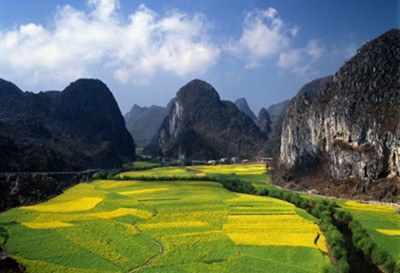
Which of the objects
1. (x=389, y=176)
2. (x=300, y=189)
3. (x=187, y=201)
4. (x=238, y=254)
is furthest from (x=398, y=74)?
(x=238, y=254)

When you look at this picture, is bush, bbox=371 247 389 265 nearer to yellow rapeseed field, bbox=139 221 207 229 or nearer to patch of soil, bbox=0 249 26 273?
yellow rapeseed field, bbox=139 221 207 229

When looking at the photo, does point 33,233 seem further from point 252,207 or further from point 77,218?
point 252,207

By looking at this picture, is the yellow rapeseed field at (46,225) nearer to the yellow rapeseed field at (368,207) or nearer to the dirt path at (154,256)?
the dirt path at (154,256)

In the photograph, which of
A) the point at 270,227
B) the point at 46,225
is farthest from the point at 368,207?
the point at 46,225

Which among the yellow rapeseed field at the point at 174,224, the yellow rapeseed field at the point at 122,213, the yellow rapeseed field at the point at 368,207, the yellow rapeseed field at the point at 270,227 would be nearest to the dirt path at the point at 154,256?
the yellow rapeseed field at the point at 174,224

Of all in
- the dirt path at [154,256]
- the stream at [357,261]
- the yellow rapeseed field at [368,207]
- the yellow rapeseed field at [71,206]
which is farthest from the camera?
the yellow rapeseed field at [71,206]

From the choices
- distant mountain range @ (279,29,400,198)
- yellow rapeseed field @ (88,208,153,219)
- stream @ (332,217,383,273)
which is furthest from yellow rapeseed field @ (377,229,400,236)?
yellow rapeseed field @ (88,208,153,219)
